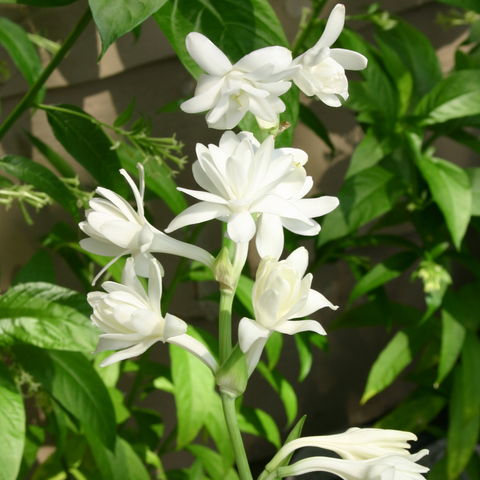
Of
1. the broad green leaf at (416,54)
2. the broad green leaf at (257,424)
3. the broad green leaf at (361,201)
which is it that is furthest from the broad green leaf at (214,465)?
the broad green leaf at (416,54)

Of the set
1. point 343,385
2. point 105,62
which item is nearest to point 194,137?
point 105,62

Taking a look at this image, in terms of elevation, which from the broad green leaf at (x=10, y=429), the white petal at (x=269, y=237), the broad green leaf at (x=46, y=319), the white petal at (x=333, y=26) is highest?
the white petal at (x=333, y=26)

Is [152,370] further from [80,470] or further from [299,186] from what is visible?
[299,186]

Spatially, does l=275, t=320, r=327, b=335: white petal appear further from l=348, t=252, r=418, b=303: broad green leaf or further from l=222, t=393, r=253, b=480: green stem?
l=348, t=252, r=418, b=303: broad green leaf

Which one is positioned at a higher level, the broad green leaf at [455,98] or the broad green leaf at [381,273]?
the broad green leaf at [455,98]

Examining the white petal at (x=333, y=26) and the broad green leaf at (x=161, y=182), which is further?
the broad green leaf at (x=161, y=182)

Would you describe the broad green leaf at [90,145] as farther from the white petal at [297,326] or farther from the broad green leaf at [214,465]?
the broad green leaf at [214,465]
